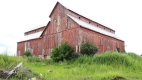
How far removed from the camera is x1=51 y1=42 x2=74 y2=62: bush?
24.0 metres

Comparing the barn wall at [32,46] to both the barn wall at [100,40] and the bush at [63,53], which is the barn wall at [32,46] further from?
the barn wall at [100,40]

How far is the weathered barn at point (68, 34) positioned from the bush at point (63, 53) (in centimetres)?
105

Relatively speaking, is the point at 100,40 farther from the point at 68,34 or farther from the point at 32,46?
the point at 32,46

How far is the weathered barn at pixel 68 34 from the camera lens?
84.8 feet

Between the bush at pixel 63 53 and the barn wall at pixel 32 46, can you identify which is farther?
the barn wall at pixel 32 46

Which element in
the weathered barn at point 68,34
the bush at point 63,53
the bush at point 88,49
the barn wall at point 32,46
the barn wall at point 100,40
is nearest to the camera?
the bush at point 88,49

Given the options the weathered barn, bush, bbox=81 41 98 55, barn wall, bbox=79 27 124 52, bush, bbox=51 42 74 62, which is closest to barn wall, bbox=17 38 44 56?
the weathered barn

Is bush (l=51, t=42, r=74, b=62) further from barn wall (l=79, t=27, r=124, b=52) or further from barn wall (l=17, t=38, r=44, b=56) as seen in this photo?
barn wall (l=17, t=38, r=44, b=56)

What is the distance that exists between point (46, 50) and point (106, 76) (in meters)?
19.4

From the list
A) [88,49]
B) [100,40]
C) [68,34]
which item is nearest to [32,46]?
[68,34]

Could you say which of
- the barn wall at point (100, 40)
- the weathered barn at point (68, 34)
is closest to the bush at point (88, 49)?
the weathered barn at point (68, 34)

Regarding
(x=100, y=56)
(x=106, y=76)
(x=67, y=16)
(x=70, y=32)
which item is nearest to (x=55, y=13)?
(x=67, y=16)

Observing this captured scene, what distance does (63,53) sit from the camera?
24281 millimetres

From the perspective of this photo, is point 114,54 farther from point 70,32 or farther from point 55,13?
point 55,13
